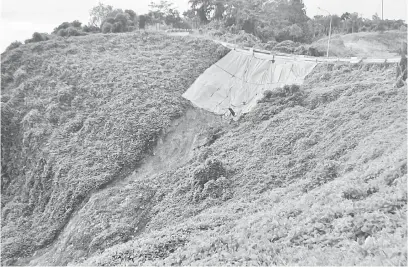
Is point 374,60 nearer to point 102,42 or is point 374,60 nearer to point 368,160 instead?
point 368,160

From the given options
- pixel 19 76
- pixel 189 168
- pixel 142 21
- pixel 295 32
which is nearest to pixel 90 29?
pixel 142 21

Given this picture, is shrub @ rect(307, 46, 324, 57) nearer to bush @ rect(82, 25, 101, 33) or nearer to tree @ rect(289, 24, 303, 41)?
tree @ rect(289, 24, 303, 41)

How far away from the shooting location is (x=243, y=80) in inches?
875

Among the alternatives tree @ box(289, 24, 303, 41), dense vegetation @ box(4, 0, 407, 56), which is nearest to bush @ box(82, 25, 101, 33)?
dense vegetation @ box(4, 0, 407, 56)

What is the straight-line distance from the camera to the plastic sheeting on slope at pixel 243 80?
2045cm

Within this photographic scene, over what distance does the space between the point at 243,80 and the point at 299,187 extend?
38.6 feet

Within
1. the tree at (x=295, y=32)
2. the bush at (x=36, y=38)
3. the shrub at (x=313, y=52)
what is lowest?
the shrub at (x=313, y=52)

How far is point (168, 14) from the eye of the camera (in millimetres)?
45219

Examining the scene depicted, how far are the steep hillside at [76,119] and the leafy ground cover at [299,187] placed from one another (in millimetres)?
2943

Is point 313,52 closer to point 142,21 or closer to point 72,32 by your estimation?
point 72,32

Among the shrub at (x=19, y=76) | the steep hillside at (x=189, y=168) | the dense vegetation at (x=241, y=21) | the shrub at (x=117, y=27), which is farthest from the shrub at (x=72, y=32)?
the shrub at (x=19, y=76)

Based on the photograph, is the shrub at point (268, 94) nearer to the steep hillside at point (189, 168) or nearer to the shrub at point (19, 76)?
the steep hillside at point (189, 168)

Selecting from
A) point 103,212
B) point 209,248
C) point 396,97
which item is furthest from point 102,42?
point 209,248

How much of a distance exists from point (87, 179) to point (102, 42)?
720 inches
